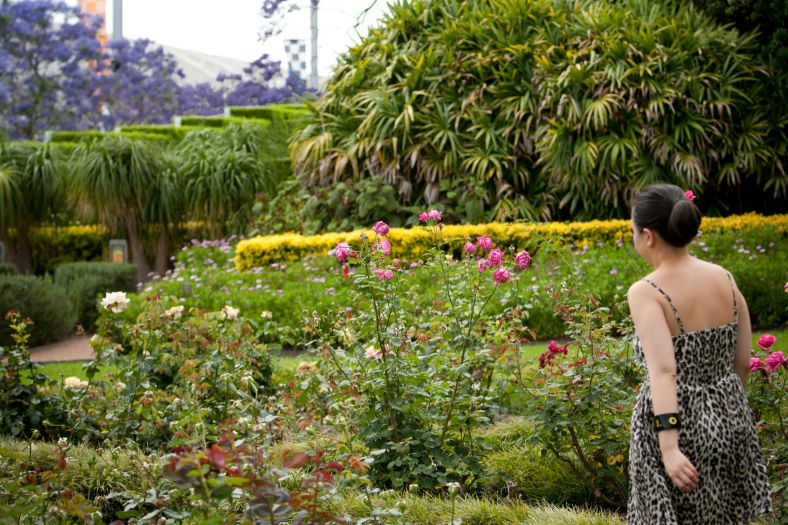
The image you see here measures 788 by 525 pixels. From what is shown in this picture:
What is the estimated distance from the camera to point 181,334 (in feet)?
16.1

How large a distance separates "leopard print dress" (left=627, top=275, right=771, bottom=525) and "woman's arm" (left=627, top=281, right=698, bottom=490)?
56 mm

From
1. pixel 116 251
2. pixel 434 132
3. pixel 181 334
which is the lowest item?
pixel 116 251

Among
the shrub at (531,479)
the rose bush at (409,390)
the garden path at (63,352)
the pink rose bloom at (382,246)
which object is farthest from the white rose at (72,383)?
the garden path at (63,352)

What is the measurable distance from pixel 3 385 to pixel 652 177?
8228 mm

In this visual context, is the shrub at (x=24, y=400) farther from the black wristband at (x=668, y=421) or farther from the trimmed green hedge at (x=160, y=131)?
the trimmed green hedge at (x=160, y=131)

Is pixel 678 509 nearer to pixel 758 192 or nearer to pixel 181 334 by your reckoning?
pixel 181 334

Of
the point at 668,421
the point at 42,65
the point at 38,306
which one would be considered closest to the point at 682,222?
the point at 668,421

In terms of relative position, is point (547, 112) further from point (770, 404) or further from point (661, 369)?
point (661, 369)

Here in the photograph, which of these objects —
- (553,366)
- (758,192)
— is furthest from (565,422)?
(758,192)

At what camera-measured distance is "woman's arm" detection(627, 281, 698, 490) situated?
2.24 m

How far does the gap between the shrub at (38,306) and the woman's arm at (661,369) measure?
7673mm

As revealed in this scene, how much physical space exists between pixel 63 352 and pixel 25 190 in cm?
557

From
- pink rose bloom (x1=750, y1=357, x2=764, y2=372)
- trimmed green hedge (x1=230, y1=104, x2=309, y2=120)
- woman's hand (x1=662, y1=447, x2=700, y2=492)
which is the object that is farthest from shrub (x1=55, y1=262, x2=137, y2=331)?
woman's hand (x1=662, y1=447, x2=700, y2=492)

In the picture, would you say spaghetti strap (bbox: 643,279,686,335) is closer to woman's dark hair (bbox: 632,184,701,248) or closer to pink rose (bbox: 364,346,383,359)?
woman's dark hair (bbox: 632,184,701,248)
